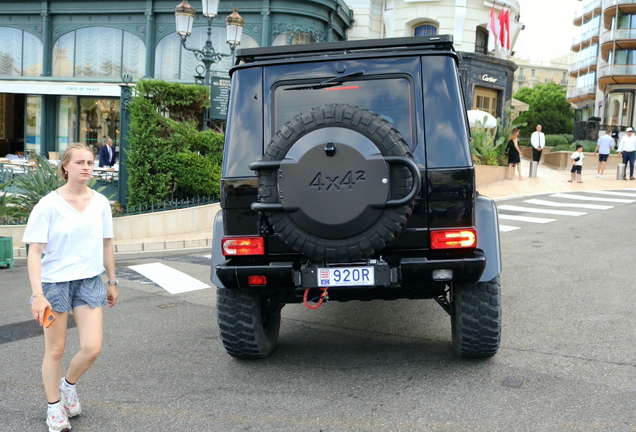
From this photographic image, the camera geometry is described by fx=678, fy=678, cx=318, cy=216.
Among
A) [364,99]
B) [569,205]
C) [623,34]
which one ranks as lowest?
[569,205]

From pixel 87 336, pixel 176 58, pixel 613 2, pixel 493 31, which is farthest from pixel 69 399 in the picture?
pixel 613 2

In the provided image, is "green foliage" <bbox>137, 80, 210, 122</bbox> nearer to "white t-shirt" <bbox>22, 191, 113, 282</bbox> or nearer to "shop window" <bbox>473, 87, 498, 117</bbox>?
"white t-shirt" <bbox>22, 191, 113, 282</bbox>

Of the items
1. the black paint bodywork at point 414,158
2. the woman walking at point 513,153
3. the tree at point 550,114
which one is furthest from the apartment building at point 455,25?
the tree at point 550,114

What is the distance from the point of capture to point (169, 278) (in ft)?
30.3

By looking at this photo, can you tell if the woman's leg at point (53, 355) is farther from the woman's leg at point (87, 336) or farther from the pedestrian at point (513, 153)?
the pedestrian at point (513, 153)

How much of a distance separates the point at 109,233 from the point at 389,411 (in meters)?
1.98

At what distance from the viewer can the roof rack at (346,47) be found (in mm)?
4703

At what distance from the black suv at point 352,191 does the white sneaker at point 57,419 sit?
1.32 m

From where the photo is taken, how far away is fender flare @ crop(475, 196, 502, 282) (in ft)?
15.2

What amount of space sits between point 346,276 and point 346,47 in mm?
1675

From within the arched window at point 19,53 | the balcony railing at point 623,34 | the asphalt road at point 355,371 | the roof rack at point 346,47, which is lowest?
the asphalt road at point 355,371

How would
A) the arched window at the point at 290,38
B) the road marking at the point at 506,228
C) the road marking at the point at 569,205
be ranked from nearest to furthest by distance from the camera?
the road marking at the point at 506,228
the road marking at the point at 569,205
the arched window at the point at 290,38

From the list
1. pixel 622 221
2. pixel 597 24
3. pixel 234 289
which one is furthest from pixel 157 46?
pixel 597 24

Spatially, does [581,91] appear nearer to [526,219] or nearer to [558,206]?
[558,206]
